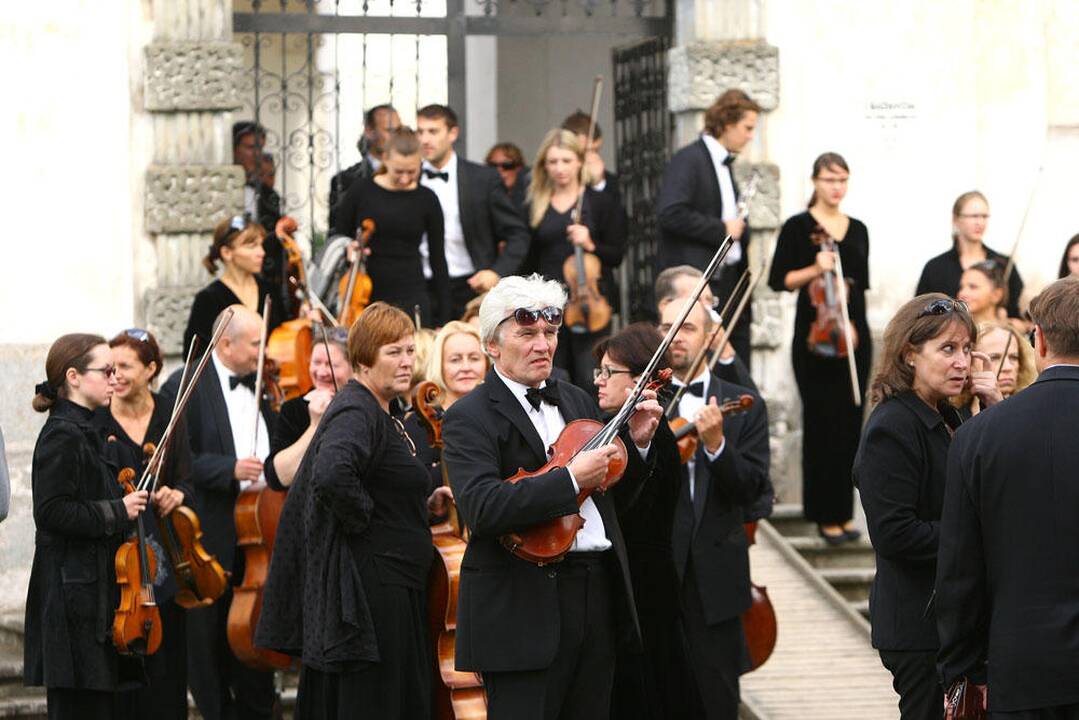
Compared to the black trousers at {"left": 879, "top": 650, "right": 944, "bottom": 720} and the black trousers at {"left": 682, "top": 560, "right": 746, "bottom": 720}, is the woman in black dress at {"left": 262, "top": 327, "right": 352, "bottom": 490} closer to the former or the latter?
the black trousers at {"left": 682, "top": 560, "right": 746, "bottom": 720}

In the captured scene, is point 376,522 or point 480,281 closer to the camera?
point 376,522

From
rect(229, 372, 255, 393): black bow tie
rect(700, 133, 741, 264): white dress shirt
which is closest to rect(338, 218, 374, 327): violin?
rect(229, 372, 255, 393): black bow tie

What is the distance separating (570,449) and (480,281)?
193 inches

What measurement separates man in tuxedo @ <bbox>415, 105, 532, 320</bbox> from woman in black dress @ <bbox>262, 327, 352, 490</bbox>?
2.65 metres

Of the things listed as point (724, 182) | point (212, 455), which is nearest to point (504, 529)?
point (212, 455)

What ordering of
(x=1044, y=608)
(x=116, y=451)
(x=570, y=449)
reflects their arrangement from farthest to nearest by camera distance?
(x=116, y=451) → (x=570, y=449) → (x=1044, y=608)

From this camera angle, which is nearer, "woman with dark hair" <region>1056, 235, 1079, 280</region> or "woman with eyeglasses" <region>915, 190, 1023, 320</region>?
"woman with dark hair" <region>1056, 235, 1079, 280</region>

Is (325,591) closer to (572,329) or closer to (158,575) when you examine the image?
(158,575)

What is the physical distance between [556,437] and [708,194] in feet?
16.4

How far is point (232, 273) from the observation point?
10312mm

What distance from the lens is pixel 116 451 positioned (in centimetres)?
786

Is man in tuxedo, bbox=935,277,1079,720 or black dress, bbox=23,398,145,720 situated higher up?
man in tuxedo, bbox=935,277,1079,720

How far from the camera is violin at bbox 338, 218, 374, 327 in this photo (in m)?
10.3

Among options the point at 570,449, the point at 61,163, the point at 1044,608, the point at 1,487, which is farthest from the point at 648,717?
the point at 61,163
